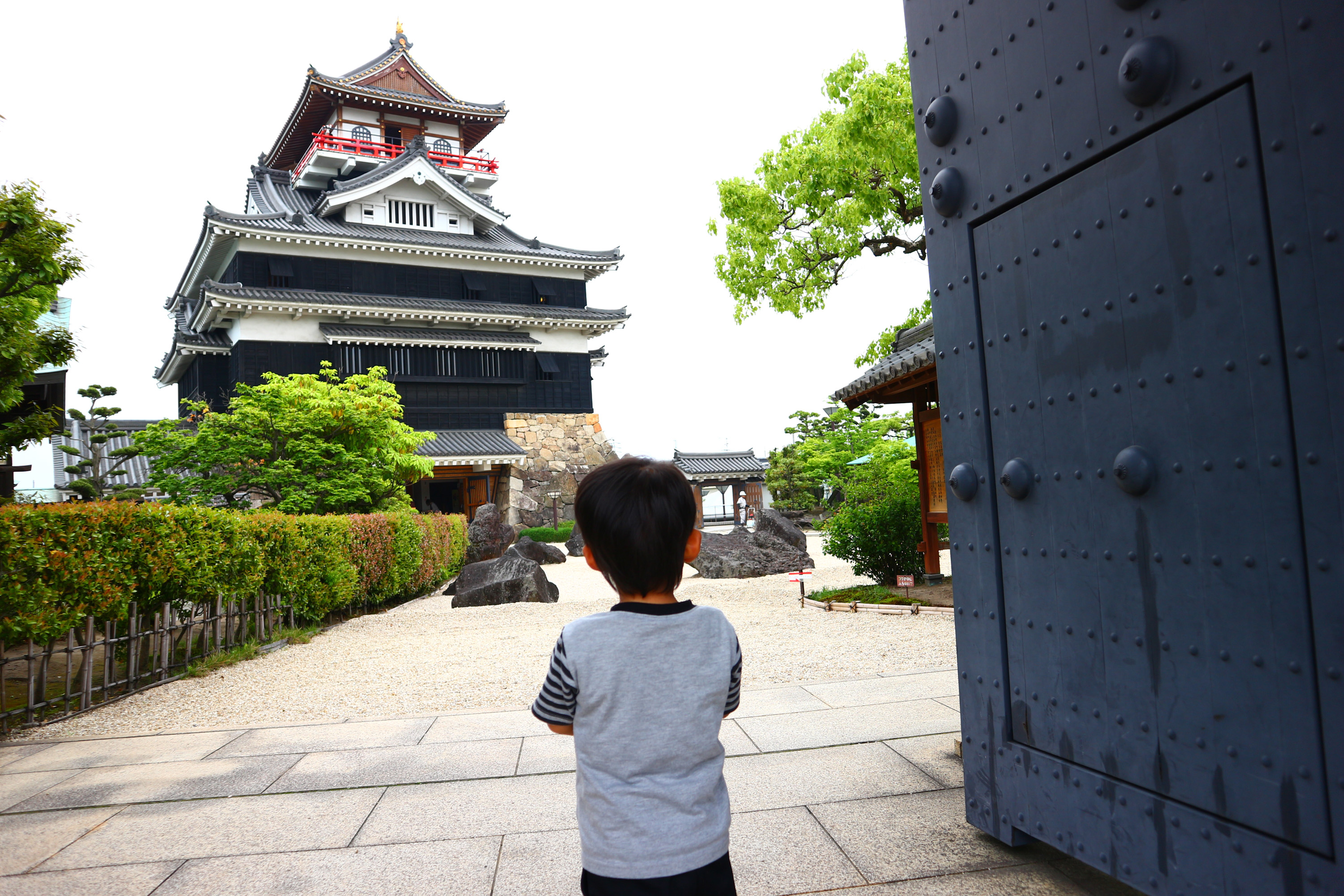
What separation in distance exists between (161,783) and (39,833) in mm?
650

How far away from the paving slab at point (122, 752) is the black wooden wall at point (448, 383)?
21078mm

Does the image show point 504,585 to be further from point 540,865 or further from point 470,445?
point 470,445

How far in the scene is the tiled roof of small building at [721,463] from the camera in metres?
34.8

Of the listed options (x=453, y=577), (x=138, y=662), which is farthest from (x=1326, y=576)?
(x=453, y=577)

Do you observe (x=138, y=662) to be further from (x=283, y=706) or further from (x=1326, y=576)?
(x=1326, y=576)

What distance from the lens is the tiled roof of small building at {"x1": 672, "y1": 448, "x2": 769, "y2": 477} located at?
34812 millimetres

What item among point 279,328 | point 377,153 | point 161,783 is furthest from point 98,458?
point 377,153

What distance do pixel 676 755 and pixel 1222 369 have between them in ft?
5.38

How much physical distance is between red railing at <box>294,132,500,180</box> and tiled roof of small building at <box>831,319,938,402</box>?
25.3 m

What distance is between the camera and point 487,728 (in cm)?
475

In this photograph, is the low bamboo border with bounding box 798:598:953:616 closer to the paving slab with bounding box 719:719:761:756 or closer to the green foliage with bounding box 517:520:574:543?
the paving slab with bounding box 719:719:761:756

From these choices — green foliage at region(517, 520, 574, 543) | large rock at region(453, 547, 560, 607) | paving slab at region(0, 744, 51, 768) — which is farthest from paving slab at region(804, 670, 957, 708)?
green foliage at region(517, 520, 574, 543)

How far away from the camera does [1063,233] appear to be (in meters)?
2.37

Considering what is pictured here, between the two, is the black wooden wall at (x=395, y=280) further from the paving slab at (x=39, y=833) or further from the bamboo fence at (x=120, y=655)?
the paving slab at (x=39, y=833)
